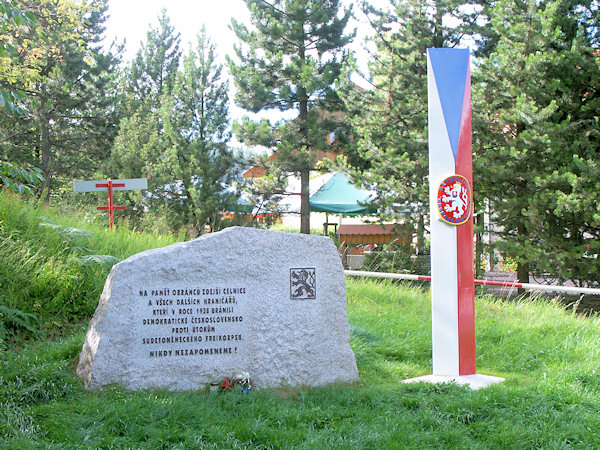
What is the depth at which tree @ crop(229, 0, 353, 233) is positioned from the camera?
645 inches

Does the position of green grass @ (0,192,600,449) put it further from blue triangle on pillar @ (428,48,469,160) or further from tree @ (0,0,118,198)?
tree @ (0,0,118,198)

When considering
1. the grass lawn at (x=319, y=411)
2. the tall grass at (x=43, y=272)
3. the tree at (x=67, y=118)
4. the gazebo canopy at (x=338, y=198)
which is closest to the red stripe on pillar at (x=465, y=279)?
the grass lawn at (x=319, y=411)

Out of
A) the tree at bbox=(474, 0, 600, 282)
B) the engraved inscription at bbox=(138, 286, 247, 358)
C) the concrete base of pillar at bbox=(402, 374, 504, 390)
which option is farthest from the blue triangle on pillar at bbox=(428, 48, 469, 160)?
the tree at bbox=(474, 0, 600, 282)

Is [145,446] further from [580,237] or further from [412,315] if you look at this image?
[580,237]

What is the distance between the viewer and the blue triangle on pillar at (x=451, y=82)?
17.7ft

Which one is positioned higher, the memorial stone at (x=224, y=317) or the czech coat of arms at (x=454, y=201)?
the czech coat of arms at (x=454, y=201)

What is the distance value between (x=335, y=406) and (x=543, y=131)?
7.95 m

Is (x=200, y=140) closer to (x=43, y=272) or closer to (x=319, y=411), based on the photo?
(x=43, y=272)

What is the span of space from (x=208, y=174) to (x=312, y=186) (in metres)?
3.42

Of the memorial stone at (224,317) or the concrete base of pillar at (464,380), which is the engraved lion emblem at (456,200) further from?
the concrete base of pillar at (464,380)

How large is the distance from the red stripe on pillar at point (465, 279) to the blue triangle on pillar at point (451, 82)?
0.08 m

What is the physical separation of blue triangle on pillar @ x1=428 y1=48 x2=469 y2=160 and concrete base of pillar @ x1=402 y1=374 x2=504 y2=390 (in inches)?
87.9

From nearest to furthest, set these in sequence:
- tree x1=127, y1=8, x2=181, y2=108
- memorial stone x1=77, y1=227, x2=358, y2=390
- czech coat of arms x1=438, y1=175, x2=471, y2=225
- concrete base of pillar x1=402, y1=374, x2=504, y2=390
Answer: memorial stone x1=77, y1=227, x2=358, y2=390, concrete base of pillar x1=402, y1=374, x2=504, y2=390, czech coat of arms x1=438, y1=175, x2=471, y2=225, tree x1=127, y1=8, x2=181, y2=108

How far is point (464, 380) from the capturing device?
17.1 feet
